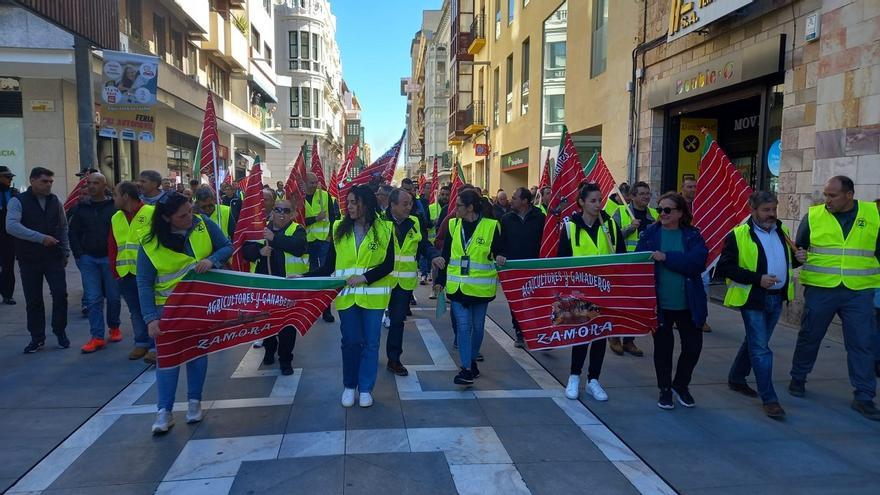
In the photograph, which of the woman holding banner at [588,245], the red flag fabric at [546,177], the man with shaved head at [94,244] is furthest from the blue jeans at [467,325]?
the man with shaved head at [94,244]

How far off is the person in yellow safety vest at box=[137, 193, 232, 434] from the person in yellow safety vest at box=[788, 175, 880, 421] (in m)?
4.88

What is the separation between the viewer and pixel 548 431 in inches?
181

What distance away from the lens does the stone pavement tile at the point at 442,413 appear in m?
4.72

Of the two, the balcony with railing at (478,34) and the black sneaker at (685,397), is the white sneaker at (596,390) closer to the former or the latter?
the black sneaker at (685,397)

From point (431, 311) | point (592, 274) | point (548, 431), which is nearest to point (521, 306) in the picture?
point (592, 274)

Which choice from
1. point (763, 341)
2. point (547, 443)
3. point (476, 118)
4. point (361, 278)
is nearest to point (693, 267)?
point (763, 341)

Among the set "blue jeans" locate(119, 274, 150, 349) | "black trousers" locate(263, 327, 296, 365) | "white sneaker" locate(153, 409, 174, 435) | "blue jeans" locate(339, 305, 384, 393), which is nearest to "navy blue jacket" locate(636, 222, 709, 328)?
"blue jeans" locate(339, 305, 384, 393)

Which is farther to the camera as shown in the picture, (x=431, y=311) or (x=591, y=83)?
(x=591, y=83)

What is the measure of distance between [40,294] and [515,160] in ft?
60.2

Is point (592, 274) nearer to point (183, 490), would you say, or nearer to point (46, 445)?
point (183, 490)

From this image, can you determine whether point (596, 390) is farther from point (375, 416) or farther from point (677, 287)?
point (375, 416)

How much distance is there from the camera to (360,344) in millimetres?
5047

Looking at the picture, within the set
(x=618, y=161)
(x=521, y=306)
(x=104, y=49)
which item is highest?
(x=104, y=49)

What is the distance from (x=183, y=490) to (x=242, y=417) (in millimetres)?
1174
